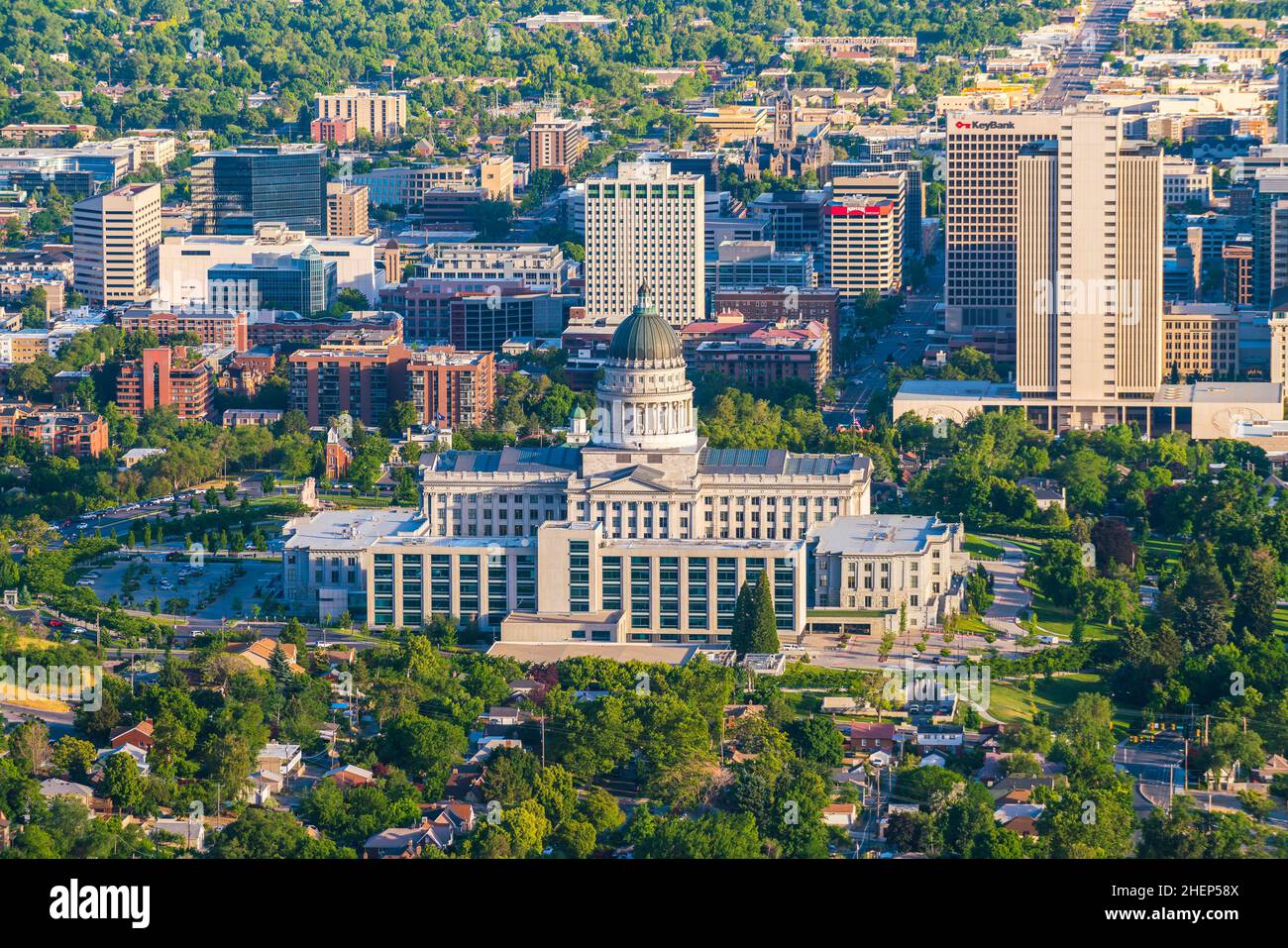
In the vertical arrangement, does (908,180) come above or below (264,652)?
above

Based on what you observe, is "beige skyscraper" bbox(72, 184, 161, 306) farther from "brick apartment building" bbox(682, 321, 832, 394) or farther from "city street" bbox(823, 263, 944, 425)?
"city street" bbox(823, 263, 944, 425)

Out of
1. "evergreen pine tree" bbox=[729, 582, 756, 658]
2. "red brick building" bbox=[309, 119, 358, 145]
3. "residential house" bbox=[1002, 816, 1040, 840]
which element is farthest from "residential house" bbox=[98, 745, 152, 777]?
"red brick building" bbox=[309, 119, 358, 145]

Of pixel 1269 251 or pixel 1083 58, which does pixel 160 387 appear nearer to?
pixel 1269 251

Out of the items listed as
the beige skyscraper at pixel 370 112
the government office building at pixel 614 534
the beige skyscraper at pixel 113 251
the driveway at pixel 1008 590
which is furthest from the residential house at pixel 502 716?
the beige skyscraper at pixel 370 112

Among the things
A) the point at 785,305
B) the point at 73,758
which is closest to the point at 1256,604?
the point at 73,758

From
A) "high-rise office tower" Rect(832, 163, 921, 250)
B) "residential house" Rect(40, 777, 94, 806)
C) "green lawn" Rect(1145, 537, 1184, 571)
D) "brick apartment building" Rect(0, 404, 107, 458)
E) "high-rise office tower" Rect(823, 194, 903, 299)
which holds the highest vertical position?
"high-rise office tower" Rect(832, 163, 921, 250)
